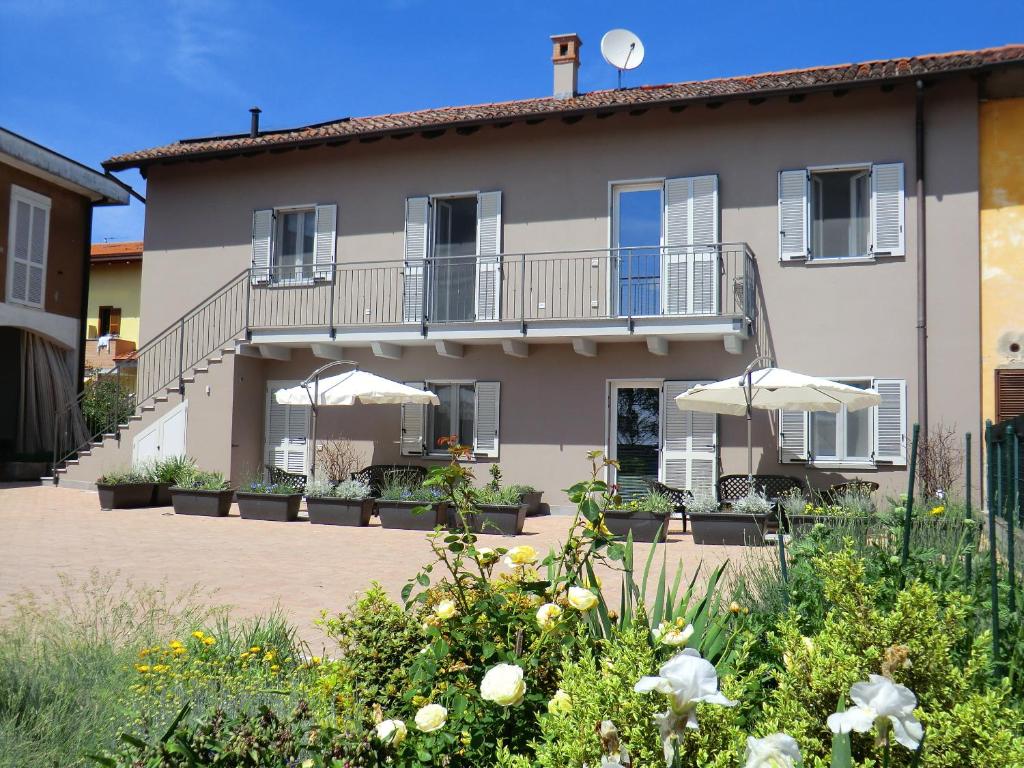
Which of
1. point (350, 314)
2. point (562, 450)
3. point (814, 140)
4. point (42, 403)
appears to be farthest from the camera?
point (42, 403)

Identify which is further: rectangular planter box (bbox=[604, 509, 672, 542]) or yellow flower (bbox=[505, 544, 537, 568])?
rectangular planter box (bbox=[604, 509, 672, 542])

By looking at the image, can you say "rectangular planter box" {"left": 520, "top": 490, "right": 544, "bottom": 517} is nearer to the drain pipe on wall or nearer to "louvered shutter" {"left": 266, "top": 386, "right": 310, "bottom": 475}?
"louvered shutter" {"left": 266, "top": 386, "right": 310, "bottom": 475}

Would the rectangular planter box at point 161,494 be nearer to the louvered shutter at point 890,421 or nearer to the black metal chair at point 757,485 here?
the black metal chair at point 757,485

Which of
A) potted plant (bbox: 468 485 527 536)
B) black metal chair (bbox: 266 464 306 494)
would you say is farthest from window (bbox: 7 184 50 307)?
potted plant (bbox: 468 485 527 536)

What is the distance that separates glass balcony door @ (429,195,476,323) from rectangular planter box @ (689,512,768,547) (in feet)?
18.8

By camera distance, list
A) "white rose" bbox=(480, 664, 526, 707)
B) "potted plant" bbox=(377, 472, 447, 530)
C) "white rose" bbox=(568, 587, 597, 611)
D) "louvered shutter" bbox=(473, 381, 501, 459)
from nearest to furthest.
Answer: "white rose" bbox=(480, 664, 526, 707)
"white rose" bbox=(568, 587, 597, 611)
"potted plant" bbox=(377, 472, 447, 530)
"louvered shutter" bbox=(473, 381, 501, 459)

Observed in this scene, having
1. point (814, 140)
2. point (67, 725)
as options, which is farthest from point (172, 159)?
point (67, 725)

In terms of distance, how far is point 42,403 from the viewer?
1883 centimetres

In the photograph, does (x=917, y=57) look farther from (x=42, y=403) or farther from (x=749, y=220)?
(x=42, y=403)

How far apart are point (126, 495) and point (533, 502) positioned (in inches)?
252

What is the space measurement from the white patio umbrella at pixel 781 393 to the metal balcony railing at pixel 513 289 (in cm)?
185

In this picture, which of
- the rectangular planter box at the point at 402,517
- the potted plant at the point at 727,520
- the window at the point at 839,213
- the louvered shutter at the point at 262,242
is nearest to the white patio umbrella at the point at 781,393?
→ the potted plant at the point at 727,520

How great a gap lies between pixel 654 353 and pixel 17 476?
12.7 m

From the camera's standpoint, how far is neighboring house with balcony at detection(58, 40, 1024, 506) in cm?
1299
